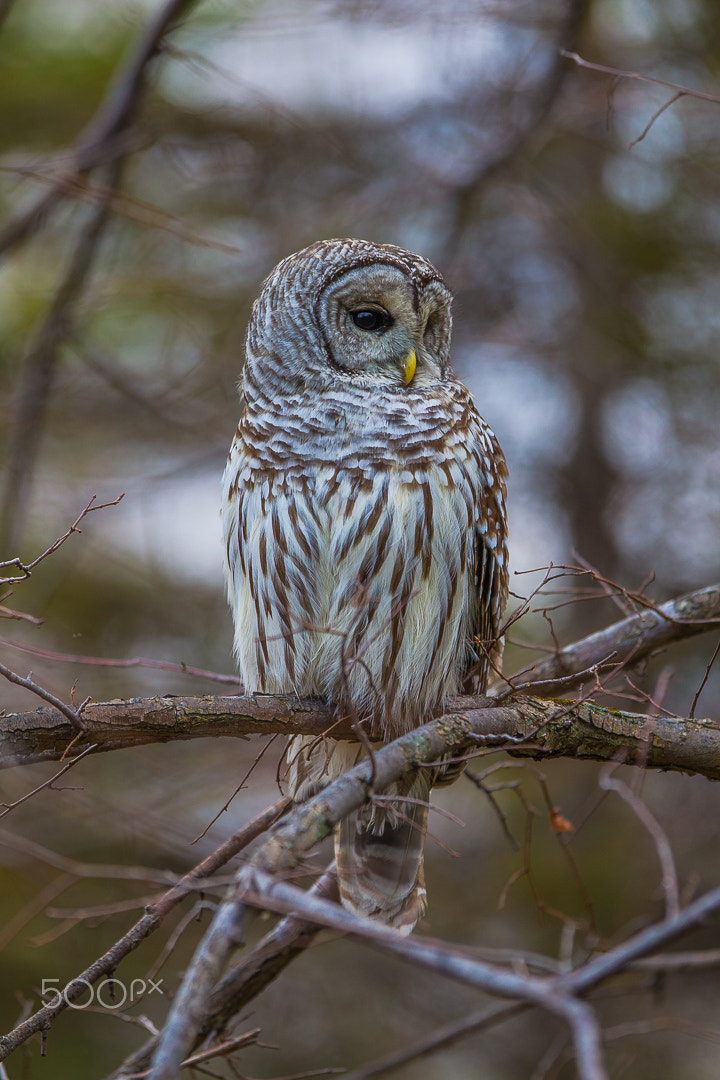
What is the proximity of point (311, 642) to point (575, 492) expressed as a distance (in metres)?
3.75

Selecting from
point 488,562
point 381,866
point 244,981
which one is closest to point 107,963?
point 244,981

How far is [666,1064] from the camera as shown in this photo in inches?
233

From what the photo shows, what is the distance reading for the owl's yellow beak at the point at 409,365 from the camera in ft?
11.7

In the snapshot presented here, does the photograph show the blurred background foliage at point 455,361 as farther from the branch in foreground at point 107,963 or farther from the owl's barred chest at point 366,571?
the branch in foreground at point 107,963

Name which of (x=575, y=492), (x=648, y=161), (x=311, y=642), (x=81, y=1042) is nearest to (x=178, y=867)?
(x=81, y=1042)

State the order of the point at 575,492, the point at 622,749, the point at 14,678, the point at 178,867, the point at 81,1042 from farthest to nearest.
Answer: the point at 575,492, the point at 81,1042, the point at 178,867, the point at 622,749, the point at 14,678

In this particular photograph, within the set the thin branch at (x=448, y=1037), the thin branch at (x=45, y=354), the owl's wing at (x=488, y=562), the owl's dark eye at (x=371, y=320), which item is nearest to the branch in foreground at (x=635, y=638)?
the owl's wing at (x=488, y=562)

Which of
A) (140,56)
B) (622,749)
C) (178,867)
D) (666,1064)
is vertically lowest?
(666,1064)

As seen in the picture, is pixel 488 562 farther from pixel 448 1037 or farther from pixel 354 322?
pixel 448 1037

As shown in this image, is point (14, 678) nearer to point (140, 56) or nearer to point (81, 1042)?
point (140, 56)

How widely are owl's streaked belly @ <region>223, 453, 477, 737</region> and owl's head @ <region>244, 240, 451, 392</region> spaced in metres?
0.42

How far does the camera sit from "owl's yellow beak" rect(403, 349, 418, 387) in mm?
3576

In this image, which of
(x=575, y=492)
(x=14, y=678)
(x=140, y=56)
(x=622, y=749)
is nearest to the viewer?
(x=14, y=678)

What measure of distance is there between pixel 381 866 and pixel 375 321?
191 cm
